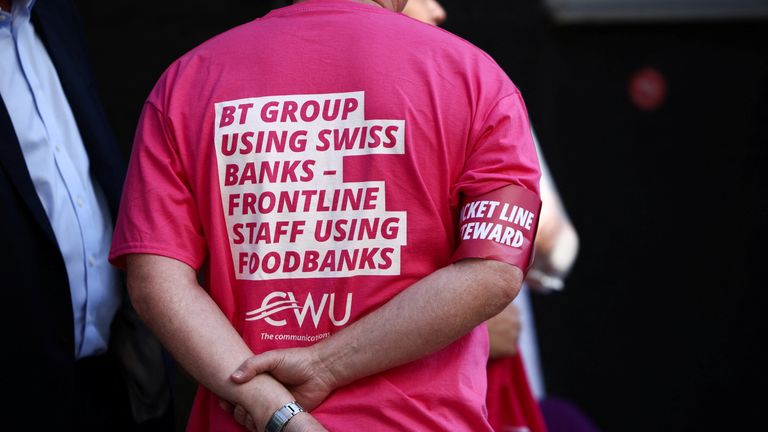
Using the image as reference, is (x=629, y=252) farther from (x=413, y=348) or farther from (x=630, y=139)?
(x=413, y=348)

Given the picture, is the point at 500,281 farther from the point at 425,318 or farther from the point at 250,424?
the point at 250,424

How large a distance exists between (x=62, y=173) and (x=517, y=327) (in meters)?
1.26

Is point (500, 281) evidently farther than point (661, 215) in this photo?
No

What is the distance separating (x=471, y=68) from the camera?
204 centimetres

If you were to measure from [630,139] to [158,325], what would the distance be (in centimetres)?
377

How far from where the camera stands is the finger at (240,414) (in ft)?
6.61

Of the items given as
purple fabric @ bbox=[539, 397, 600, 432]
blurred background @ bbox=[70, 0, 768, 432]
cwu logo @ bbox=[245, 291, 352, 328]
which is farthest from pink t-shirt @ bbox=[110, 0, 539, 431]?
blurred background @ bbox=[70, 0, 768, 432]

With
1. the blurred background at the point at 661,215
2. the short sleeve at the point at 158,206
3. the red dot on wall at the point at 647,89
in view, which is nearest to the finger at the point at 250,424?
the short sleeve at the point at 158,206

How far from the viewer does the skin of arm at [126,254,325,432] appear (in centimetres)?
199

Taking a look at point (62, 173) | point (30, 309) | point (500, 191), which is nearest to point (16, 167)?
→ point (62, 173)

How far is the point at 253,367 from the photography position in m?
1.99

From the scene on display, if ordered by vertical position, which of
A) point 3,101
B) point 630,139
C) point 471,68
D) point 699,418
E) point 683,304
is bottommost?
point 699,418

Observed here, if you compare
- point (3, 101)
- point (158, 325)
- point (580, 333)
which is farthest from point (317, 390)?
point (580, 333)

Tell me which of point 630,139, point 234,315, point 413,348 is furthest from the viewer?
point 630,139
